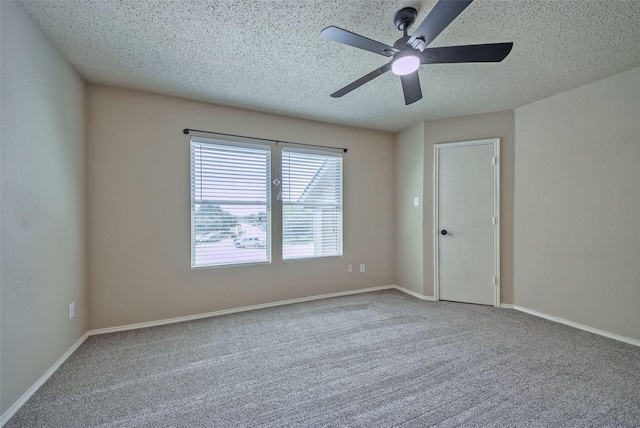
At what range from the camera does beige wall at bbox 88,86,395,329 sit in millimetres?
2816

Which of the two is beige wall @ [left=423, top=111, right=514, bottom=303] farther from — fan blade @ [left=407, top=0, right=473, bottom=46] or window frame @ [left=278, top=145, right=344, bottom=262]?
fan blade @ [left=407, top=0, right=473, bottom=46]

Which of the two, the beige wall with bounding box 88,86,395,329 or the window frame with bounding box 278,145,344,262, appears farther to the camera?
the window frame with bounding box 278,145,344,262

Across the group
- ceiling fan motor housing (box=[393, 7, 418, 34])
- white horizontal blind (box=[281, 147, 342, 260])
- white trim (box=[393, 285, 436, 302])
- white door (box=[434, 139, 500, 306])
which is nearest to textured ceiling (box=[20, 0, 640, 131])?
ceiling fan motor housing (box=[393, 7, 418, 34])

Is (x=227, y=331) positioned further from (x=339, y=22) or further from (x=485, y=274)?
(x=485, y=274)

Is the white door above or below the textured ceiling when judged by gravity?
below

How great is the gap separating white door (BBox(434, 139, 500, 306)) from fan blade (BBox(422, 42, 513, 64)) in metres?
2.14

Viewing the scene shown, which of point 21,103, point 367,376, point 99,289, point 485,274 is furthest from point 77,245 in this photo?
point 485,274

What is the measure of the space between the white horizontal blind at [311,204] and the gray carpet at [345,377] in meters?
1.15

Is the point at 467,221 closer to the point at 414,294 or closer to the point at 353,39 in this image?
the point at 414,294

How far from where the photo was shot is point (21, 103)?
5.94 ft

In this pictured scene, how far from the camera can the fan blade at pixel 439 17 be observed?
1322mm

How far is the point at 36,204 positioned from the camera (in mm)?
1970

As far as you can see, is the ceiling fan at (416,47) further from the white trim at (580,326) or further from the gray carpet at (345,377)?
the white trim at (580,326)

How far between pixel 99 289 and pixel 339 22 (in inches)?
132
